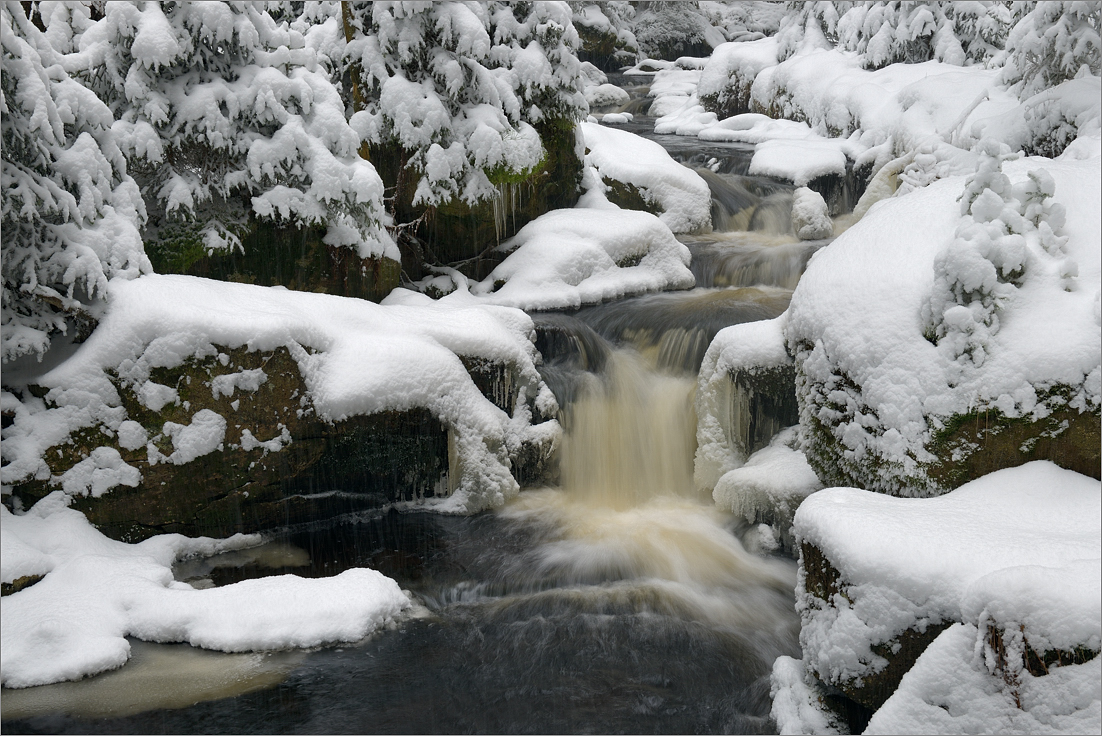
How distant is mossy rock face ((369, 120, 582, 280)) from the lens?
9.96 meters

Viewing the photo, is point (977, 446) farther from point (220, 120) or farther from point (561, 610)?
point (220, 120)

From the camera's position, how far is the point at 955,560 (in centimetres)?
366

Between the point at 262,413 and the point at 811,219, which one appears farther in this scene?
the point at 811,219

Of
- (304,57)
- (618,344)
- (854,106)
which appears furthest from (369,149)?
(854,106)

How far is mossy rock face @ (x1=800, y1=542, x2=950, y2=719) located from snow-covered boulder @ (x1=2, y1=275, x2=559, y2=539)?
3.28 metres

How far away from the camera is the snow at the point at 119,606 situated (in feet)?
14.4

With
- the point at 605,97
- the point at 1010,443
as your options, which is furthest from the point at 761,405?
the point at 605,97

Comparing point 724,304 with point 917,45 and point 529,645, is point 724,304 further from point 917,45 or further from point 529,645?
point 917,45

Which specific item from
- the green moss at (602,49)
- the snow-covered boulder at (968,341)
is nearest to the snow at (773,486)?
the snow-covered boulder at (968,341)

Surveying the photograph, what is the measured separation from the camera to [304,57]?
25.8 ft

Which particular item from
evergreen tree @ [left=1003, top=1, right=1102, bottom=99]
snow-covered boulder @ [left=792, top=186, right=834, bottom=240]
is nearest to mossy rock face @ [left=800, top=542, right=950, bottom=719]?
evergreen tree @ [left=1003, top=1, right=1102, bottom=99]

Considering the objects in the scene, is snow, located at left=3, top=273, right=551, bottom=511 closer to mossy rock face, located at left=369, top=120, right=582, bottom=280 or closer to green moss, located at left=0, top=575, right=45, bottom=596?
green moss, located at left=0, top=575, right=45, bottom=596

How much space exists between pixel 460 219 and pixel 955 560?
763 centimetres

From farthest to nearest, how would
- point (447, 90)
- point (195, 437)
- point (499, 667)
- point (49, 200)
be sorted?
point (447, 90) < point (195, 437) < point (49, 200) < point (499, 667)
